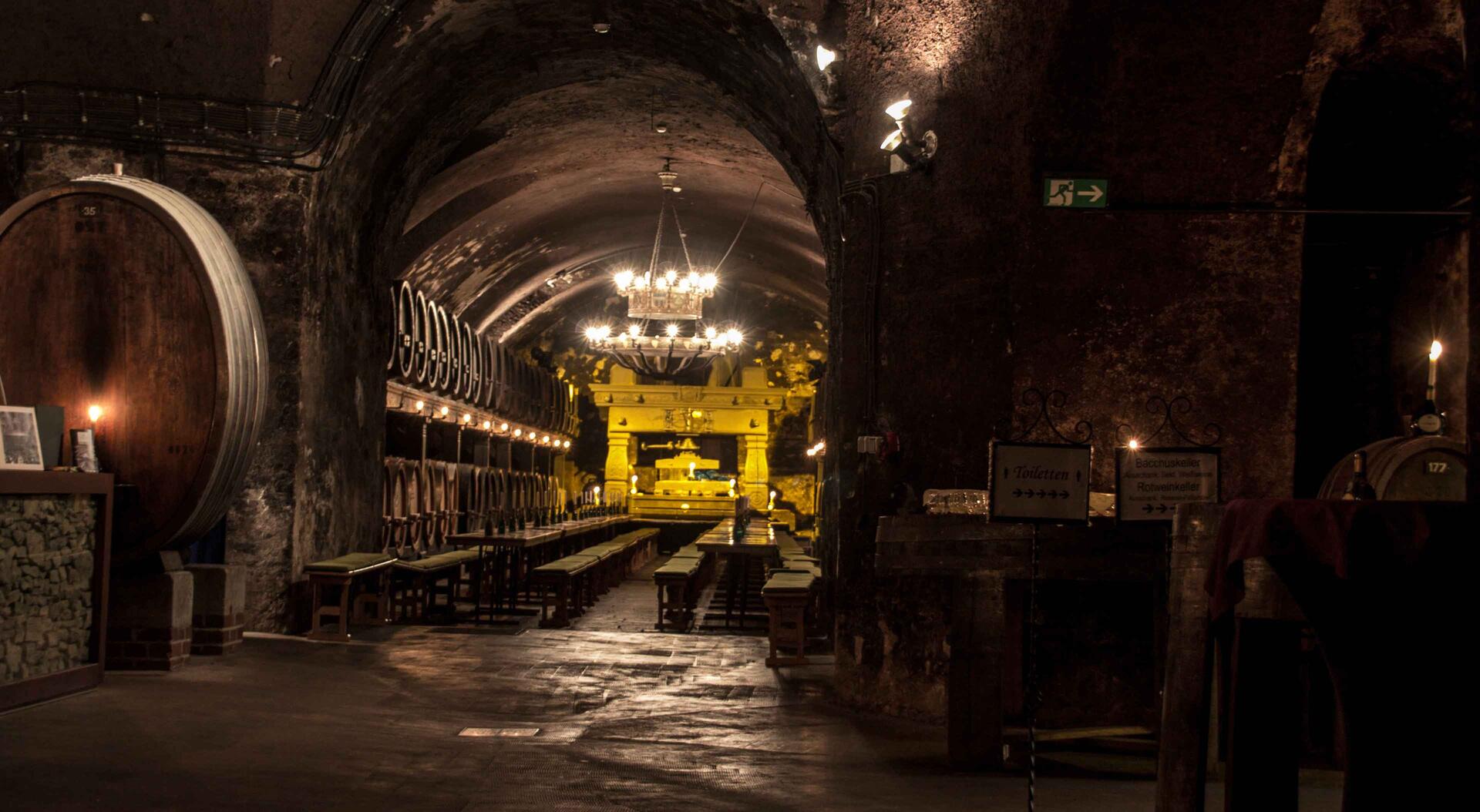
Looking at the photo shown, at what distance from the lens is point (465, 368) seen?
14375 millimetres

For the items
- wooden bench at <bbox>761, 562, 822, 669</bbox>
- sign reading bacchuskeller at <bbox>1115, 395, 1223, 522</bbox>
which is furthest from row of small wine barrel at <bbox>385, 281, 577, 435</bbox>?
sign reading bacchuskeller at <bbox>1115, 395, 1223, 522</bbox>

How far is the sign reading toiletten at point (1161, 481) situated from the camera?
15.8 ft

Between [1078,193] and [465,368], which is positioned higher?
[1078,193]

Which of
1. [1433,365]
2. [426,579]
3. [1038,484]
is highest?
[1433,365]

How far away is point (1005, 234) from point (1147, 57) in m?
0.99

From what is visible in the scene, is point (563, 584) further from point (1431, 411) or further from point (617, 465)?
point (617, 465)

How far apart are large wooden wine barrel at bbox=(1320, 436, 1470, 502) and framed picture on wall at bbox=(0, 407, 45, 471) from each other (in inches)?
216

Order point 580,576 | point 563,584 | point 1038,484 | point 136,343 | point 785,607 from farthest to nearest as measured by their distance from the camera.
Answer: point 580,576 → point 563,584 → point 785,607 → point 136,343 → point 1038,484

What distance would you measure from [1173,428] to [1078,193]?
1.12 meters

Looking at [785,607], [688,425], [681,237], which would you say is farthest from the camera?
[688,425]

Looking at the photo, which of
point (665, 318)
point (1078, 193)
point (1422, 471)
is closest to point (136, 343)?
point (1078, 193)

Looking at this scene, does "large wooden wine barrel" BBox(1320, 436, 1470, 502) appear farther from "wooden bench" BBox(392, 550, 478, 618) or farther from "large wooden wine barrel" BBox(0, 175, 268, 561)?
"wooden bench" BBox(392, 550, 478, 618)

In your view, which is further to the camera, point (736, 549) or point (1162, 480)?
point (736, 549)

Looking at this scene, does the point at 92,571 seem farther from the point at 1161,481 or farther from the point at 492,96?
the point at 492,96
